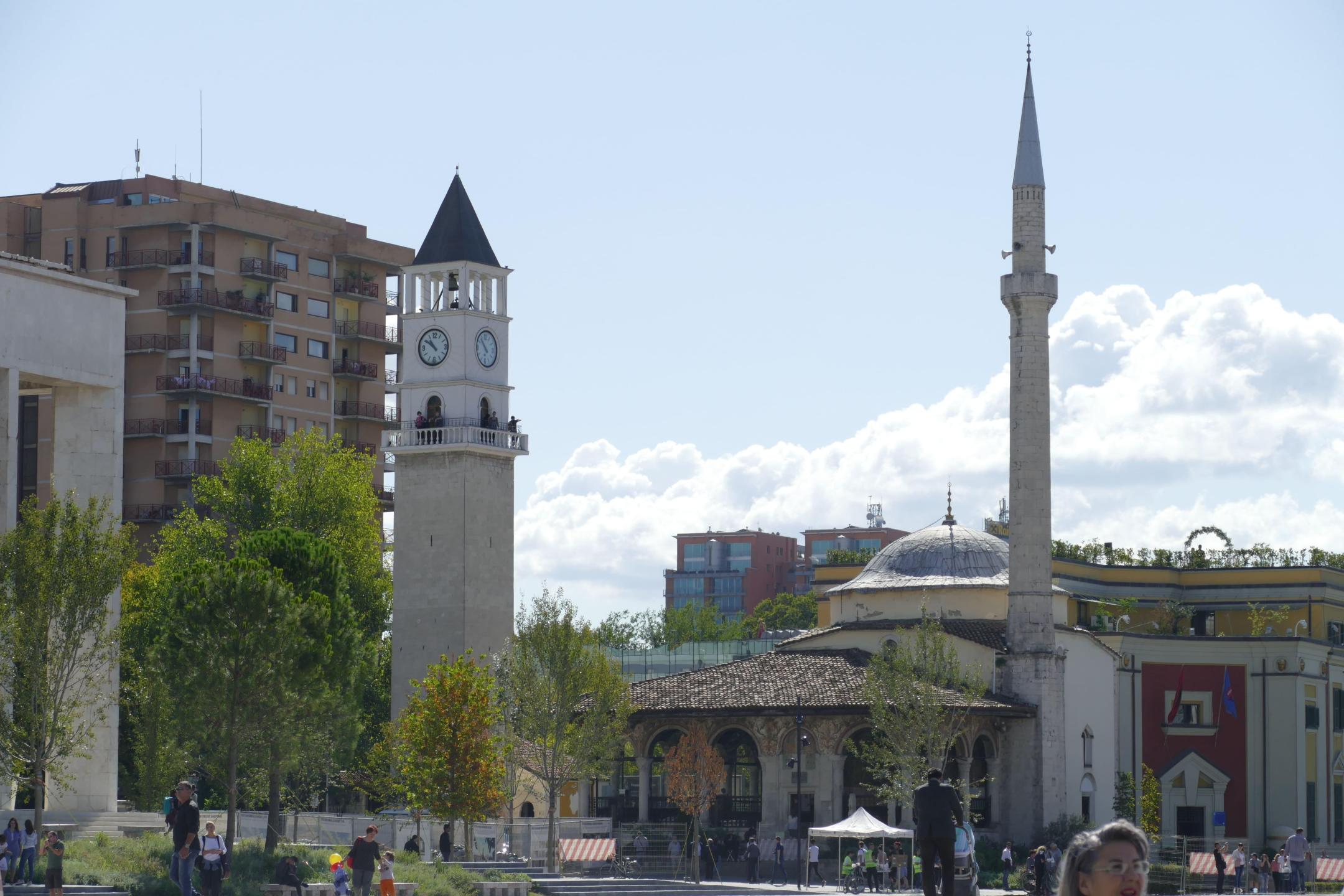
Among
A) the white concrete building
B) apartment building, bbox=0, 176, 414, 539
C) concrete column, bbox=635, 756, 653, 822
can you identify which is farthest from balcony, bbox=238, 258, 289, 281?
the white concrete building

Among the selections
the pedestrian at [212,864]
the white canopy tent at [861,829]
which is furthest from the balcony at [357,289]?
the pedestrian at [212,864]

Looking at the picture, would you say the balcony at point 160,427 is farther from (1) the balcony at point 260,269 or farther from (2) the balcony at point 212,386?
(1) the balcony at point 260,269

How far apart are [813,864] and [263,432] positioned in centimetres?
4273

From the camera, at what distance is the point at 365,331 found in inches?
3740

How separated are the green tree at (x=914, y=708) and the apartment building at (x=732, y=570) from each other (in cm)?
11972

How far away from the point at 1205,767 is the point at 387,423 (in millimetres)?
42420

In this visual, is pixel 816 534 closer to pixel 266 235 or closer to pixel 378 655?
→ pixel 266 235

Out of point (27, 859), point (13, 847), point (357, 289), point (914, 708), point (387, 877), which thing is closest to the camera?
point (387, 877)

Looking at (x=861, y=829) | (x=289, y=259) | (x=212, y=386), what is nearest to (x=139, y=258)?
(x=212, y=386)

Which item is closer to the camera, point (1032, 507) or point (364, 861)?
point (364, 861)

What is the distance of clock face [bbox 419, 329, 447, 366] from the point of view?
69.6 metres

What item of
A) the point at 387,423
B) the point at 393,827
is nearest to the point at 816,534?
the point at 387,423

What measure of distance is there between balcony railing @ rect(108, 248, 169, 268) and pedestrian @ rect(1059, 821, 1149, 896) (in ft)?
274

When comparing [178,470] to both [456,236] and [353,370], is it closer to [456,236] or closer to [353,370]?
[353,370]
